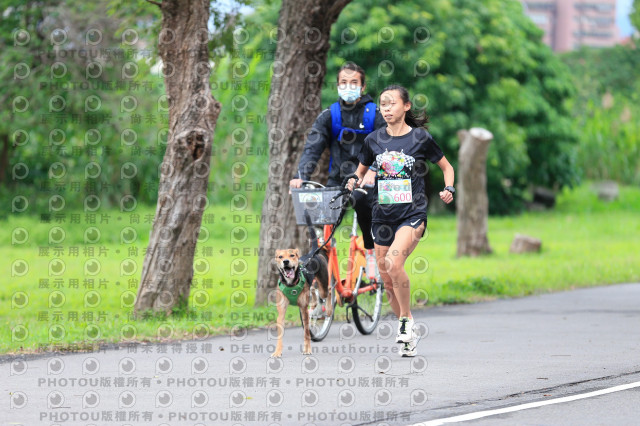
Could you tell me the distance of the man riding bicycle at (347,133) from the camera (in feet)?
31.9

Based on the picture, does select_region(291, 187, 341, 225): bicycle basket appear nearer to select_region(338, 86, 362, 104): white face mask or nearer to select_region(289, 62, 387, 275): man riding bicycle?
select_region(289, 62, 387, 275): man riding bicycle

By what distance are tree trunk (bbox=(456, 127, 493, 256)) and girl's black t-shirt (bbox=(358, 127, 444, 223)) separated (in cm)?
1372

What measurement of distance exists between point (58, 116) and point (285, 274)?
17922 millimetres

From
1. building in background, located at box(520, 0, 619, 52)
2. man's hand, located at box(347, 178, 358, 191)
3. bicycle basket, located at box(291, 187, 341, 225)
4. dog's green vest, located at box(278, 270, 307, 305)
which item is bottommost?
dog's green vest, located at box(278, 270, 307, 305)

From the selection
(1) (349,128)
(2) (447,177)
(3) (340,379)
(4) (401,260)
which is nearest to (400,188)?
(2) (447,177)

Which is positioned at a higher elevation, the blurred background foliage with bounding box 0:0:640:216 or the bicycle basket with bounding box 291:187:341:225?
the blurred background foliage with bounding box 0:0:640:216

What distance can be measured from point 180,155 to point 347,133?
237 cm

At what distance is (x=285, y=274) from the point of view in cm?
871

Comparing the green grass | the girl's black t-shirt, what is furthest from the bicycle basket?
the green grass

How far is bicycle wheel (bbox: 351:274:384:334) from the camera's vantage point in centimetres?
1005

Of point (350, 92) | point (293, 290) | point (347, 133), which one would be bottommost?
point (293, 290)

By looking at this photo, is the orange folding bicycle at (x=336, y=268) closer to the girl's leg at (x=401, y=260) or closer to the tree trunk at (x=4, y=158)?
the girl's leg at (x=401, y=260)

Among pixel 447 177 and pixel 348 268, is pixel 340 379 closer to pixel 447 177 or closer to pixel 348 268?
pixel 447 177

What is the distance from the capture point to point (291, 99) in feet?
41.8
